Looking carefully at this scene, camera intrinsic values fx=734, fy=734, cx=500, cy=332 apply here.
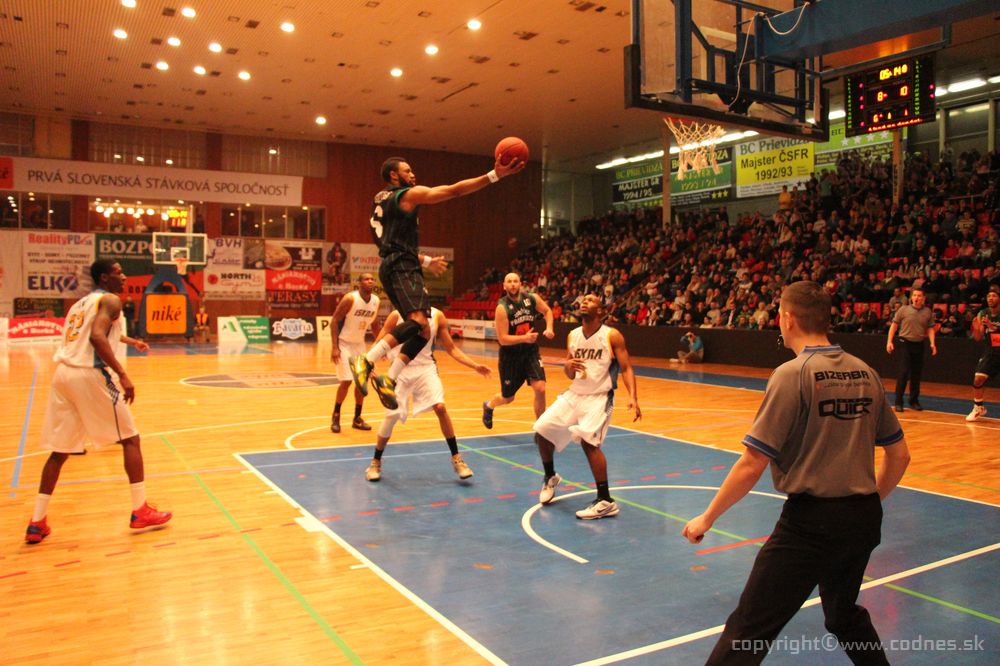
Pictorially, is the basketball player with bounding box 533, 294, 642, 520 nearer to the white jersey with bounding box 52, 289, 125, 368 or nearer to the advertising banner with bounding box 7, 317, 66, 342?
the white jersey with bounding box 52, 289, 125, 368

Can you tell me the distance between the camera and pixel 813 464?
2.68 meters

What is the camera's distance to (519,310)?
8.78 metres

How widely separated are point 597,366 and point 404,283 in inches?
70.6

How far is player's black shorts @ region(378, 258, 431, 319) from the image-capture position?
5.62 meters

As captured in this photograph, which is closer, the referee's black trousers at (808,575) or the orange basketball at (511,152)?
the referee's black trousers at (808,575)

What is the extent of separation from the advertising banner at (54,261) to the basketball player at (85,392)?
25.1 m

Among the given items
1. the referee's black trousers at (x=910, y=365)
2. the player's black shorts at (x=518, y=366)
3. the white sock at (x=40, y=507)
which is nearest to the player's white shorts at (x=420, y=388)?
the player's black shorts at (x=518, y=366)

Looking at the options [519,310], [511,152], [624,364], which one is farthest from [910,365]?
[511,152]

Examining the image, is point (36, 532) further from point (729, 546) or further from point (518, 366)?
point (518, 366)

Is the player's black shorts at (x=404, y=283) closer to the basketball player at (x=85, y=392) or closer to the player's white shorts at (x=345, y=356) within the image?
the basketball player at (x=85, y=392)

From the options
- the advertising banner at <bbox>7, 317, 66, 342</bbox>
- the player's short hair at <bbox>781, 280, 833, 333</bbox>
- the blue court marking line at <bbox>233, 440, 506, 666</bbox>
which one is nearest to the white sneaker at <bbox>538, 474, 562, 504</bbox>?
the blue court marking line at <bbox>233, 440, 506, 666</bbox>

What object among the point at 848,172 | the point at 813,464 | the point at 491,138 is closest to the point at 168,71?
the point at 491,138

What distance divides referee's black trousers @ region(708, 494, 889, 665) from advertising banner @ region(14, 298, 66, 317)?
1174 inches

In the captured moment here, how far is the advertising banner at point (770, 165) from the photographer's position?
969 inches
